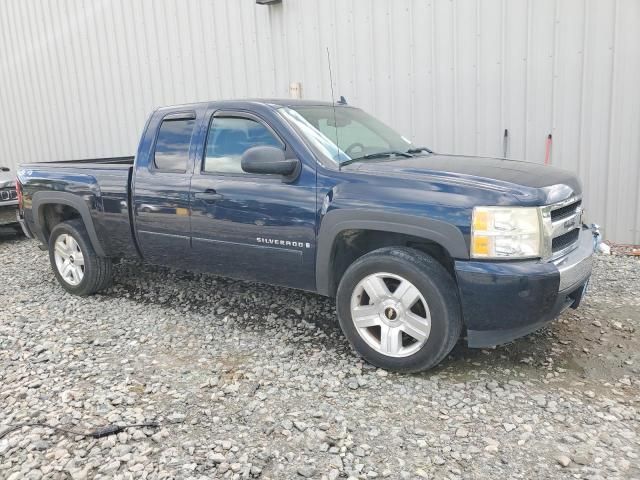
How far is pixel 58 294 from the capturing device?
5594mm

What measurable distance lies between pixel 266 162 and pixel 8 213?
245 inches

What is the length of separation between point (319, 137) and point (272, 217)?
2.21 feet

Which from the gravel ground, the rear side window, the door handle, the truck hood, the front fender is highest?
the rear side window

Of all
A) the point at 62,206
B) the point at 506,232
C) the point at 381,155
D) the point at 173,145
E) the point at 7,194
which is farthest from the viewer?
the point at 7,194

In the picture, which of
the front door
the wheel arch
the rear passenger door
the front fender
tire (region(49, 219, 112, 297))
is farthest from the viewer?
tire (region(49, 219, 112, 297))

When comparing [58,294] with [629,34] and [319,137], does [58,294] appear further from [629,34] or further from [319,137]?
[629,34]

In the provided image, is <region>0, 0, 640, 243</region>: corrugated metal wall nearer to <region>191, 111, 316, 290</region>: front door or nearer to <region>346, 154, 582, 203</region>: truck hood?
<region>346, 154, 582, 203</region>: truck hood

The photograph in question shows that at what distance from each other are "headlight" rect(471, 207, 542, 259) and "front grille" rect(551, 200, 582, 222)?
0.83 feet

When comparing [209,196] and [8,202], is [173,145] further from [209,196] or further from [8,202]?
[8,202]

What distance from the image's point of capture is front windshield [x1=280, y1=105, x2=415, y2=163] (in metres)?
3.89

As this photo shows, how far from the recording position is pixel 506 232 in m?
3.07

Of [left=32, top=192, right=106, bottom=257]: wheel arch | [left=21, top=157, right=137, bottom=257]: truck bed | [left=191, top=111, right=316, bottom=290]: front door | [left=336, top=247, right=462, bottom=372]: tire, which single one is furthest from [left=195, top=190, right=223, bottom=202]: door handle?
[left=32, top=192, right=106, bottom=257]: wheel arch

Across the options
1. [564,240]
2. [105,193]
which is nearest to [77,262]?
[105,193]

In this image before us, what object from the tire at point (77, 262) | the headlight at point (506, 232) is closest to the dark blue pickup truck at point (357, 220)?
the headlight at point (506, 232)
